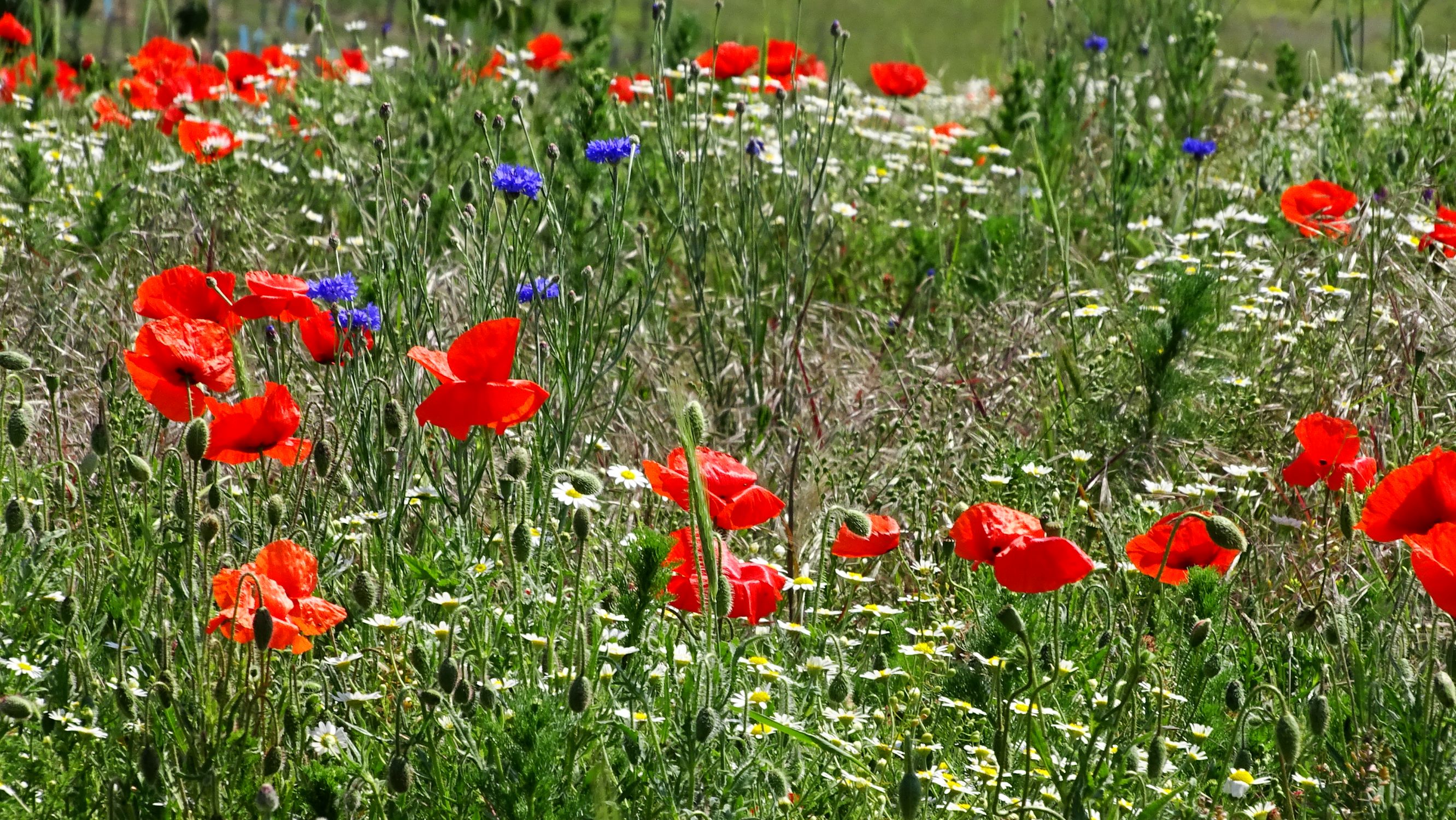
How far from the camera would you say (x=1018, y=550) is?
Answer: 6.22 ft

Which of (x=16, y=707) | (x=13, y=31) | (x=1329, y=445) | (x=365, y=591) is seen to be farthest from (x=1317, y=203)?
(x=13, y=31)

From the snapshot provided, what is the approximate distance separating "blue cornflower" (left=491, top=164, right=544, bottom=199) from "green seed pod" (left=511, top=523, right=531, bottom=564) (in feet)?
2.99

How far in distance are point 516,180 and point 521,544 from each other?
3.24ft

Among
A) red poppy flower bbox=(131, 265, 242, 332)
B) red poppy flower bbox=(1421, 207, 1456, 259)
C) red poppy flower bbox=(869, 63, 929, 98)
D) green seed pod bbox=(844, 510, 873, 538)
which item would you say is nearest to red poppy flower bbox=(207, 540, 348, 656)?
red poppy flower bbox=(131, 265, 242, 332)

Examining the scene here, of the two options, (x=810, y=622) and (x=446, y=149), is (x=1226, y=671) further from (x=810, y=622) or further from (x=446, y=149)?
(x=446, y=149)

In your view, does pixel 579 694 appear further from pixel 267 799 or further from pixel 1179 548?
pixel 1179 548

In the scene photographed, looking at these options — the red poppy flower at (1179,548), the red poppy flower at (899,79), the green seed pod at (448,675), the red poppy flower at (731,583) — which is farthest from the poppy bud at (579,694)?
the red poppy flower at (899,79)

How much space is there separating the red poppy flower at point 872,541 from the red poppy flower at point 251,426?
2.76 ft

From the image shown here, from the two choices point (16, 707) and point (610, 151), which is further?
point (610, 151)

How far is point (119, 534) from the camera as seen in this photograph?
9.02 feet

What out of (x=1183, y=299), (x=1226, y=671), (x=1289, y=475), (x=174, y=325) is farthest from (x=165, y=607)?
(x=1183, y=299)

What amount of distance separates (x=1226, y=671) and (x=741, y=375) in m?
1.74

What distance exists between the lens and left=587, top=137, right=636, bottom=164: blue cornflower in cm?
298

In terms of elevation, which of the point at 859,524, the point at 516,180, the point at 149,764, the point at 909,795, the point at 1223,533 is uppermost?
the point at 516,180
